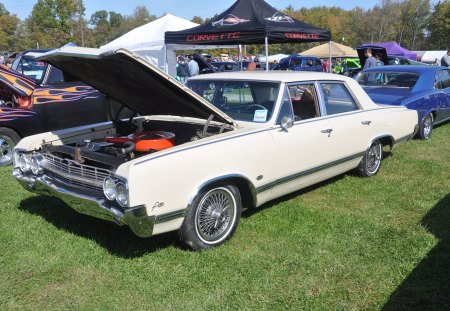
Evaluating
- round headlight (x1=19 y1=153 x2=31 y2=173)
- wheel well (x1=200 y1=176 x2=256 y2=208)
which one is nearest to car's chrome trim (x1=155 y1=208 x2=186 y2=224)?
wheel well (x1=200 y1=176 x2=256 y2=208)

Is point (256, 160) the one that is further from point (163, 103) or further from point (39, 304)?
point (39, 304)

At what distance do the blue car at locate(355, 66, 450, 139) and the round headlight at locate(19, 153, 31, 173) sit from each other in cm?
585

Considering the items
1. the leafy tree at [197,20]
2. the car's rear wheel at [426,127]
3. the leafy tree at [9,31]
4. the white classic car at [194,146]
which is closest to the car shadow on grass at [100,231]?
the white classic car at [194,146]

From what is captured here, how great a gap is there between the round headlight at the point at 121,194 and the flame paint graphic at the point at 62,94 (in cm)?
450

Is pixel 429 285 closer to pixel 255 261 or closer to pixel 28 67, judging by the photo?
pixel 255 261

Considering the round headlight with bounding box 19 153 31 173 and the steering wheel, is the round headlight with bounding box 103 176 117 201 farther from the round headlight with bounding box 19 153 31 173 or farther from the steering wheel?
the steering wheel

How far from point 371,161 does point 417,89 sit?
9.86 ft

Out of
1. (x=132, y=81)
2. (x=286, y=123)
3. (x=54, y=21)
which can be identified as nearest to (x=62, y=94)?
(x=132, y=81)

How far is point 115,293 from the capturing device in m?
3.10

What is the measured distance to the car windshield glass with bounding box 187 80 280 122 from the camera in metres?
4.32

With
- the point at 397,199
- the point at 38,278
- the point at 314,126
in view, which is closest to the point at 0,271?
the point at 38,278

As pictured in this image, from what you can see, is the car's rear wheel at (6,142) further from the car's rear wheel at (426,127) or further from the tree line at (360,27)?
the tree line at (360,27)

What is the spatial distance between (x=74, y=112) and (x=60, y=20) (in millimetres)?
73159

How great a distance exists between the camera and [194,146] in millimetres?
3498
